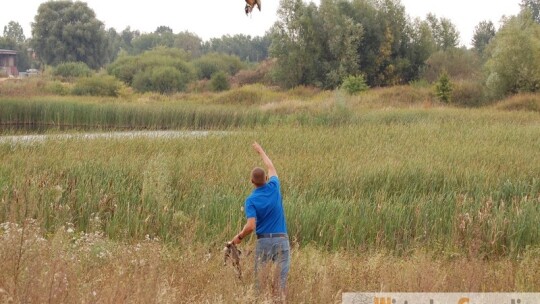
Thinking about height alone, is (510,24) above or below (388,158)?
above

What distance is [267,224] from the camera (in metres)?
6.23

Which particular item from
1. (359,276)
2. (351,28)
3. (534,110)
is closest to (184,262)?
(359,276)

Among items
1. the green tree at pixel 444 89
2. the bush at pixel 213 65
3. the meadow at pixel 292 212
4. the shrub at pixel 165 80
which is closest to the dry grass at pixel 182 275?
the meadow at pixel 292 212

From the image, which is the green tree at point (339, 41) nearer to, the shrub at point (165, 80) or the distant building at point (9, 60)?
the shrub at point (165, 80)

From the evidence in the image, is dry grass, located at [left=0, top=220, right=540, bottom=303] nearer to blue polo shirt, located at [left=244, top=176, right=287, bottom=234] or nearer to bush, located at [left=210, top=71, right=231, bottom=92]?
blue polo shirt, located at [left=244, top=176, right=287, bottom=234]

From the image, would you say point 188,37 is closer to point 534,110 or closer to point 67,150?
point 534,110

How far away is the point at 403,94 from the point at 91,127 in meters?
16.7

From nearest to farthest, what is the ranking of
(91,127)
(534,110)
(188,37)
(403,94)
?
(91,127) < (534,110) < (403,94) < (188,37)

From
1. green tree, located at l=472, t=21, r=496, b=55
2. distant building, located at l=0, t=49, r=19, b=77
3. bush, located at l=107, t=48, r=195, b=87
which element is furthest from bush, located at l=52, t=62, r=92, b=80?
green tree, located at l=472, t=21, r=496, b=55

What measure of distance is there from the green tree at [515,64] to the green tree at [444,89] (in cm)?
185

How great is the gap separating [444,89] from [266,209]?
33.0 metres

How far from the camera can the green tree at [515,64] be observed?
36.3 metres

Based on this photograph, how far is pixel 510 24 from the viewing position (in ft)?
123

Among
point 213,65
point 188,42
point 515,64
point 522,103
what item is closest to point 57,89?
point 213,65
